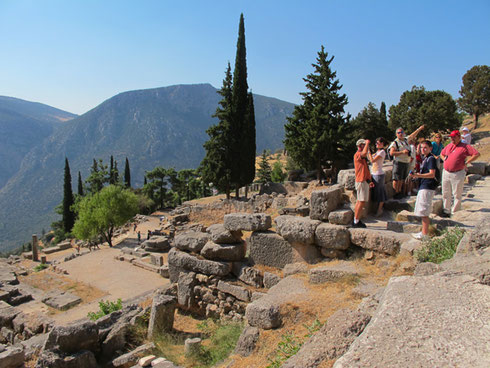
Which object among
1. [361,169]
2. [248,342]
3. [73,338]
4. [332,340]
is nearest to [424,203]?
[361,169]

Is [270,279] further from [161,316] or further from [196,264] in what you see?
[161,316]

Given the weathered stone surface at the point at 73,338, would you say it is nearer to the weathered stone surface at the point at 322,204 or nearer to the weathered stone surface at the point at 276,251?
the weathered stone surface at the point at 276,251

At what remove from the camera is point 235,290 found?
7422mm

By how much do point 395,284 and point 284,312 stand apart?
2.55 metres

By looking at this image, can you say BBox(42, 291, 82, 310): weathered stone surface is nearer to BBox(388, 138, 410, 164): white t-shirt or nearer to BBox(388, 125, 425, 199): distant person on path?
BBox(388, 125, 425, 199): distant person on path

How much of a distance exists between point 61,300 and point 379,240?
13295 mm

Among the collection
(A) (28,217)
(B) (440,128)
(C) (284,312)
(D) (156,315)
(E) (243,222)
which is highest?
(B) (440,128)

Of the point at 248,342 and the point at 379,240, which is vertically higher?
the point at 379,240

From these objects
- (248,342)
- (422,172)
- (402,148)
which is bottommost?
(248,342)

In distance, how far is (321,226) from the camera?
22.7 ft

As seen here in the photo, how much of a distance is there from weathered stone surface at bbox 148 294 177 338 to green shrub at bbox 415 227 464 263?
523 centimetres

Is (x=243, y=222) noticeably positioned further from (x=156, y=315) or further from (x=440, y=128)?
(x=440, y=128)

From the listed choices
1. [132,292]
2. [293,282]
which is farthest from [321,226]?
[132,292]

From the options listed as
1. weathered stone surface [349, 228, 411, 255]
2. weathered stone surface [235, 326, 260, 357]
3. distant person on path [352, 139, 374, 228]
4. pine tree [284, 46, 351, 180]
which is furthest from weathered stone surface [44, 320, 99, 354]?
pine tree [284, 46, 351, 180]
